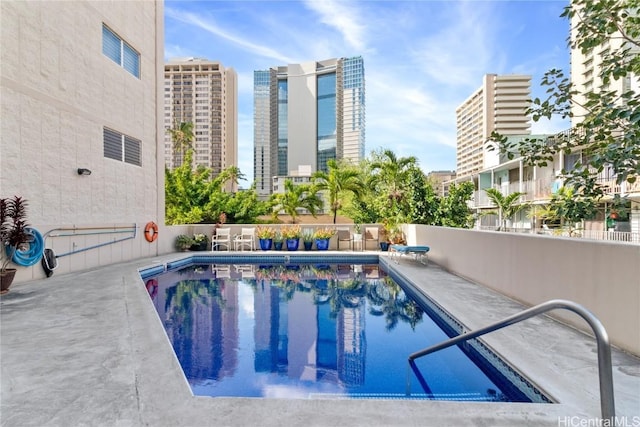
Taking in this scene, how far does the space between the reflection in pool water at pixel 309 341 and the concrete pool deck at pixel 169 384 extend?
16.9 inches

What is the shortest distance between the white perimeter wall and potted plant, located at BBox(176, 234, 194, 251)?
10366 millimetres

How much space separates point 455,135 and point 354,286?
109m

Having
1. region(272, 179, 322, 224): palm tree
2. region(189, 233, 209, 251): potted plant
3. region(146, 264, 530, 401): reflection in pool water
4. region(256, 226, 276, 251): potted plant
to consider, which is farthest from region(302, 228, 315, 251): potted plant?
region(146, 264, 530, 401): reflection in pool water

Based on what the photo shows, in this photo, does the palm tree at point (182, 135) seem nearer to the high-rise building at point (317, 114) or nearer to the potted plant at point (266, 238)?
the potted plant at point (266, 238)

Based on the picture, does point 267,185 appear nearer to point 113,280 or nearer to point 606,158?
point 113,280

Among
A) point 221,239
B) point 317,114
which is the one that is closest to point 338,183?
point 221,239

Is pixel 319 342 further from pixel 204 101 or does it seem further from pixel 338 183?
pixel 204 101

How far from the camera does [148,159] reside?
12.4 meters

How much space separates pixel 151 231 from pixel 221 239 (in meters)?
2.88

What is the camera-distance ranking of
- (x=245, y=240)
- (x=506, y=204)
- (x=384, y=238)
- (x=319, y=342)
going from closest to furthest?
(x=319, y=342), (x=245, y=240), (x=384, y=238), (x=506, y=204)

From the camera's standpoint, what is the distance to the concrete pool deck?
8.05 feet

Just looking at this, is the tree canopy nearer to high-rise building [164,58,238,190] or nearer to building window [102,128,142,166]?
building window [102,128,142,166]

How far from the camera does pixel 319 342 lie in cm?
508

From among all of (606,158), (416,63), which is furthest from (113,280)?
(416,63)
